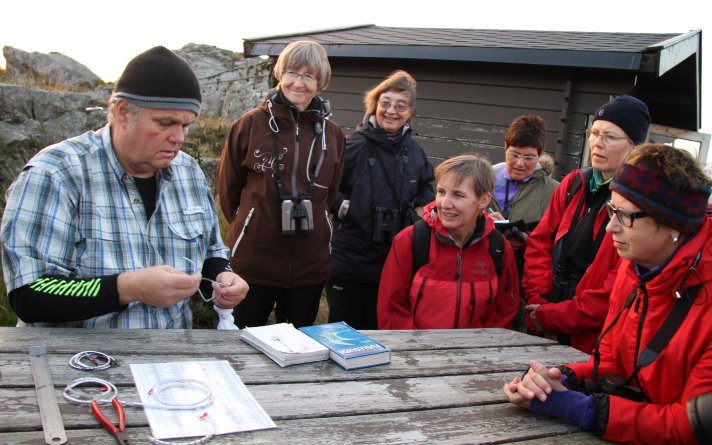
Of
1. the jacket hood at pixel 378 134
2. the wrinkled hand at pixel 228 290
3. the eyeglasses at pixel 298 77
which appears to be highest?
the eyeglasses at pixel 298 77

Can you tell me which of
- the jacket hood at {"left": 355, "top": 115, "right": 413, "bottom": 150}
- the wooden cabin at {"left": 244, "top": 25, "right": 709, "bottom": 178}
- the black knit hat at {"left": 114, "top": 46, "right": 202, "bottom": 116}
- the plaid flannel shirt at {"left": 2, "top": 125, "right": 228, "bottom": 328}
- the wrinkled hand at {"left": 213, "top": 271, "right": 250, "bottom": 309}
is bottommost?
the wrinkled hand at {"left": 213, "top": 271, "right": 250, "bottom": 309}

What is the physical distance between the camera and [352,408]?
1.82 metres

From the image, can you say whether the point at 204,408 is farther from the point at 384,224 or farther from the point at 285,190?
the point at 384,224

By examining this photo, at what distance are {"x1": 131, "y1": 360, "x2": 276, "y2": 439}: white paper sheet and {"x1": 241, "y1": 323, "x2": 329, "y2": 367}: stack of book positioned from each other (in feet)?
0.64

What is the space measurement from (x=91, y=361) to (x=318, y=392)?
0.74 m

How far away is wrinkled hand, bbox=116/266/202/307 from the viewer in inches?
76.0

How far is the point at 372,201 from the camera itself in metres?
4.05

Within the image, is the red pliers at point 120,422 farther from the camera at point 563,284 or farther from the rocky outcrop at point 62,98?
the rocky outcrop at point 62,98

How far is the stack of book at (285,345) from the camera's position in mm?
2119

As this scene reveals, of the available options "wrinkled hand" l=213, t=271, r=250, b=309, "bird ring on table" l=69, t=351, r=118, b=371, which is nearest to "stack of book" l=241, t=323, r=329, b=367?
"wrinkled hand" l=213, t=271, r=250, b=309

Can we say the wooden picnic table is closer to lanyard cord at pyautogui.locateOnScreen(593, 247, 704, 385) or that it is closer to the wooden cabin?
lanyard cord at pyautogui.locateOnScreen(593, 247, 704, 385)

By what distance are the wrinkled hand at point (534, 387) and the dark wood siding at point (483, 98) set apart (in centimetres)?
546

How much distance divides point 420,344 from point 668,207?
1137mm

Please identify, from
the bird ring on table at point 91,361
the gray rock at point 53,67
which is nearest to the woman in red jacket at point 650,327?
the bird ring on table at point 91,361
